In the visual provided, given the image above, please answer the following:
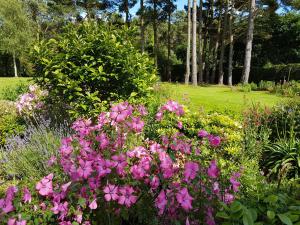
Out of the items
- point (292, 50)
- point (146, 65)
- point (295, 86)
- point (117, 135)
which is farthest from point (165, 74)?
point (117, 135)

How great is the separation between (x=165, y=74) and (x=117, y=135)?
38547 millimetres

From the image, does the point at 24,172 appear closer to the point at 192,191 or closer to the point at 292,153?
the point at 192,191

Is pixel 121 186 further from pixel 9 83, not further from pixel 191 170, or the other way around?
pixel 9 83

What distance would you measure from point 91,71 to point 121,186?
12.0ft

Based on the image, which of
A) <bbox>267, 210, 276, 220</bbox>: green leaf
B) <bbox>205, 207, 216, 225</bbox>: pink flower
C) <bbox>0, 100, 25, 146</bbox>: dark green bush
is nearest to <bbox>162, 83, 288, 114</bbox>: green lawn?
<bbox>0, 100, 25, 146</bbox>: dark green bush

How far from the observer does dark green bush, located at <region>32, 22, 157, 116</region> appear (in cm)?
572

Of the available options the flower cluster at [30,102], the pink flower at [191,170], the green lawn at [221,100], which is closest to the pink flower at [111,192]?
the pink flower at [191,170]

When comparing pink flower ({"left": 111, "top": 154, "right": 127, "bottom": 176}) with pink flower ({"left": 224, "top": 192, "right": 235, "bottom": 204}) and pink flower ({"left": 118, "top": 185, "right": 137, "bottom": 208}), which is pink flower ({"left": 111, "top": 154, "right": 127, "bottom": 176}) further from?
pink flower ({"left": 224, "top": 192, "right": 235, "bottom": 204})

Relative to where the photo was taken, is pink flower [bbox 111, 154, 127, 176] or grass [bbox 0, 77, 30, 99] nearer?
pink flower [bbox 111, 154, 127, 176]

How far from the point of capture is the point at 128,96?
6113 mm

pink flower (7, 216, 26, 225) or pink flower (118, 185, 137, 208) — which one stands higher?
pink flower (118, 185, 137, 208)

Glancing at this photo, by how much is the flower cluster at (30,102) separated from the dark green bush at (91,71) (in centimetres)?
78

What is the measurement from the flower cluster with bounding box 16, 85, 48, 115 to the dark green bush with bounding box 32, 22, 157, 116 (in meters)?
0.78

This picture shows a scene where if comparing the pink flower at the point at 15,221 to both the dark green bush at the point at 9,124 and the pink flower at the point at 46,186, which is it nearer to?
the pink flower at the point at 46,186
